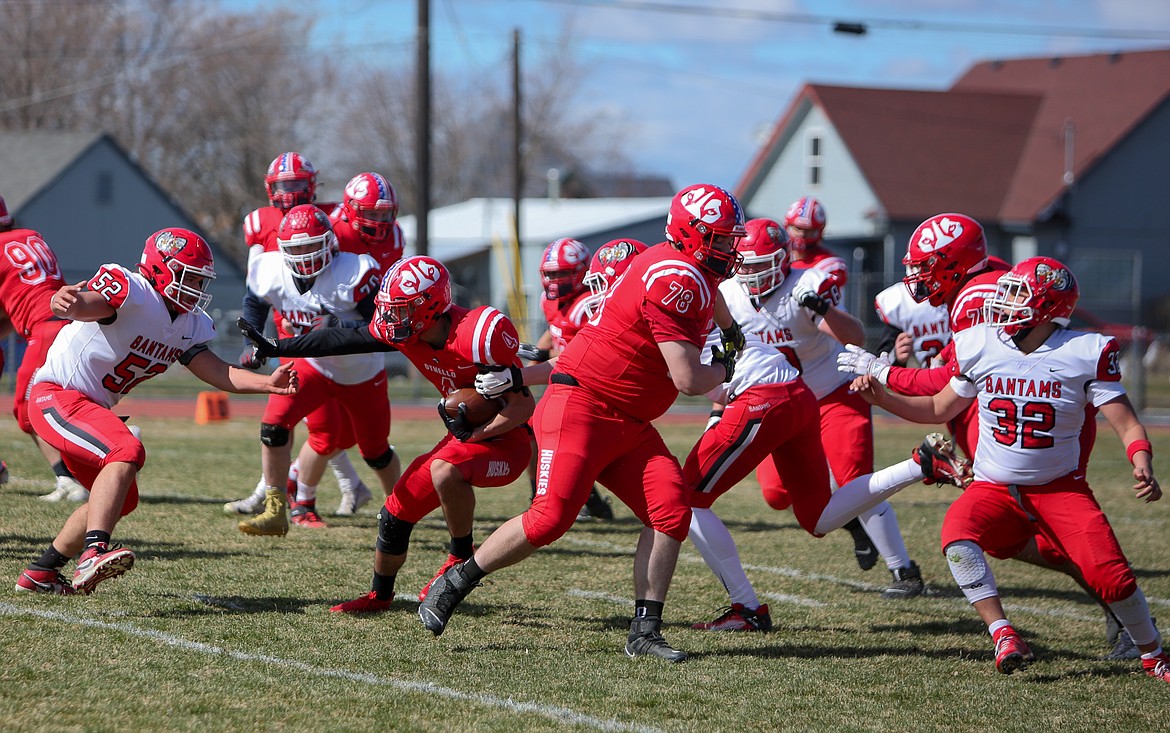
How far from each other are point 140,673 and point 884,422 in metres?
14.2

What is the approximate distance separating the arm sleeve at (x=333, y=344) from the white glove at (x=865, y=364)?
2.02m

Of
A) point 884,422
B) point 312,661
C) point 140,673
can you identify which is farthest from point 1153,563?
point 884,422

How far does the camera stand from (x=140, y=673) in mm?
4629

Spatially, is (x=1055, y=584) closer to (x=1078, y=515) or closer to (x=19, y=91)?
(x=1078, y=515)

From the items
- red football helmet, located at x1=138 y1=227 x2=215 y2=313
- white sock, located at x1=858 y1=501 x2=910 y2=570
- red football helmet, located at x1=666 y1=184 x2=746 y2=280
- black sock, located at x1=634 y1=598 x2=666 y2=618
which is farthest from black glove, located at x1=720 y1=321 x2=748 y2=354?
red football helmet, located at x1=138 y1=227 x2=215 y2=313

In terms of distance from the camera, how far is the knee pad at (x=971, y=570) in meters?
5.13

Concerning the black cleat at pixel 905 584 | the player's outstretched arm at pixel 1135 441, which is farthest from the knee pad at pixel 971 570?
the black cleat at pixel 905 584

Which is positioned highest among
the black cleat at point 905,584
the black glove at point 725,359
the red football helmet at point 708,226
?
the red football helmet at point 708,226

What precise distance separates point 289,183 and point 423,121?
11.1 m

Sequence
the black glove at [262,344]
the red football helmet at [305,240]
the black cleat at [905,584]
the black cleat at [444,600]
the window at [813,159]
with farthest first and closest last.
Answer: the window at [813,159] → the red football helmet at [305,240] → the black cleat at [905,584] → the black glove at [262,344] → the black cleat at [444,600]

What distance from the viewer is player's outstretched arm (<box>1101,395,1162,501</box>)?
5.11 metres

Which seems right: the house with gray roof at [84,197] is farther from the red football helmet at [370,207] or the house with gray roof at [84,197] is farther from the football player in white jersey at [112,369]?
the football player in white jersey at [112,369]

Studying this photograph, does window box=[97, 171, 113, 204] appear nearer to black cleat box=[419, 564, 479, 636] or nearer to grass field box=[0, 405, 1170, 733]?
grass field box=[0, 405, 1170, 733]

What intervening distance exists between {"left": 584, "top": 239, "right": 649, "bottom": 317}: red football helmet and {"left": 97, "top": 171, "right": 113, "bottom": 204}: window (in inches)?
997
